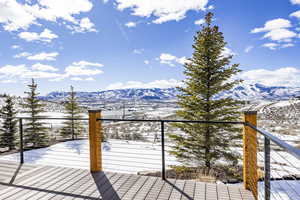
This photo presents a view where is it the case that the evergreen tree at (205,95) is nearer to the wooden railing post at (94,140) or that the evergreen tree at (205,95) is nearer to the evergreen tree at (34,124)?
the wooden railing post at (94,140)

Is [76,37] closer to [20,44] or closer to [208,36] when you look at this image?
[20,44]

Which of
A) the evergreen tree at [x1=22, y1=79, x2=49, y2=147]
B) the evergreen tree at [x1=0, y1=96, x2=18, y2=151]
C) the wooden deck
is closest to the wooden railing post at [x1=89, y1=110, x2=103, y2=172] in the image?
the wooden deck

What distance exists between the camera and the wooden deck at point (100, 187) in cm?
254

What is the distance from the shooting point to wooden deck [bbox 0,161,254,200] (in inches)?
99.9

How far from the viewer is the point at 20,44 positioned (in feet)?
67.1

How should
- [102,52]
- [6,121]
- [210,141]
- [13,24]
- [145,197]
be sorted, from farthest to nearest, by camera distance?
[102,52] → [6,121] → [13,24] → [210,141] → [145,197]

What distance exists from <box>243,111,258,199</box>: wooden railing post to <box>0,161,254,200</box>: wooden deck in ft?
0.41

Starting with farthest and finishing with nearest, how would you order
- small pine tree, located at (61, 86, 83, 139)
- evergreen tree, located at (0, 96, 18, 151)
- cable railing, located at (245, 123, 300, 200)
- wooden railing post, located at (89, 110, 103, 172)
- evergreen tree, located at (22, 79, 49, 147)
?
small pine tree, located at (61, 86, 83, 139) → evergreen tree, located at (22, 79, 49, 147) → evergreen tree, located at (0, 96, 18, 151) → wooden railing post, located at (89, 110, 103, 172) → cable railing, located at (245, 123, 300, 200)

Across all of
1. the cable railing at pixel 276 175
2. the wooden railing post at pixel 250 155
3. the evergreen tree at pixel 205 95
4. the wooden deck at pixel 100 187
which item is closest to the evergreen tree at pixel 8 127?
the evergreen tree at pixel 205 95

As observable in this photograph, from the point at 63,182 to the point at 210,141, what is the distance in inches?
188

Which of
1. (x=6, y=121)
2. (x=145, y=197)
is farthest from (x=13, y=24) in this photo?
(x=145, y=197)

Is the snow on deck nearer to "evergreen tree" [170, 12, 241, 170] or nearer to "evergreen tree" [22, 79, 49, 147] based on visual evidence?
"evergreen tree" [170, 12, 241, 170]

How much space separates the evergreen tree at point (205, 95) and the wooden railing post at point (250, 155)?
400cm

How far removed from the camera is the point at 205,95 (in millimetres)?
7145
